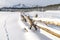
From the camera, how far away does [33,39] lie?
1102 centimetres

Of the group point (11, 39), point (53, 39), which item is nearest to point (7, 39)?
point (11, 39)

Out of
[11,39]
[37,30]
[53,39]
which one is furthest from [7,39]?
[37,30]

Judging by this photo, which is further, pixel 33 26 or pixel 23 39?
pixel 33 26

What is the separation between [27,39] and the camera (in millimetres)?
11195

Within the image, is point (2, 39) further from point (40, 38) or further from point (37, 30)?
point (37, 30)

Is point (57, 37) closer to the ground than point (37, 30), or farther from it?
farther from it

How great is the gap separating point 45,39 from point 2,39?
2.22m

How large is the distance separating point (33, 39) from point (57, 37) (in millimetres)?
1302

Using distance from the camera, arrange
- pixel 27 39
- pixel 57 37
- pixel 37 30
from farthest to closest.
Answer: pixel 37 30, pixel 27 39, pixel 57 37

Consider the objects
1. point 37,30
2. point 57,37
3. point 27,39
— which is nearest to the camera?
point 57,37

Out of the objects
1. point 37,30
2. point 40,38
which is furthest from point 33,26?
point 40,38

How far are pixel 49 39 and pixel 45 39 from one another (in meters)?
0.26

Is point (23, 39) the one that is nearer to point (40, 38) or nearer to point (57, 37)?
point (40, 38)

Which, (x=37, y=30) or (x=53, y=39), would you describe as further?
(x=37, y=30)
